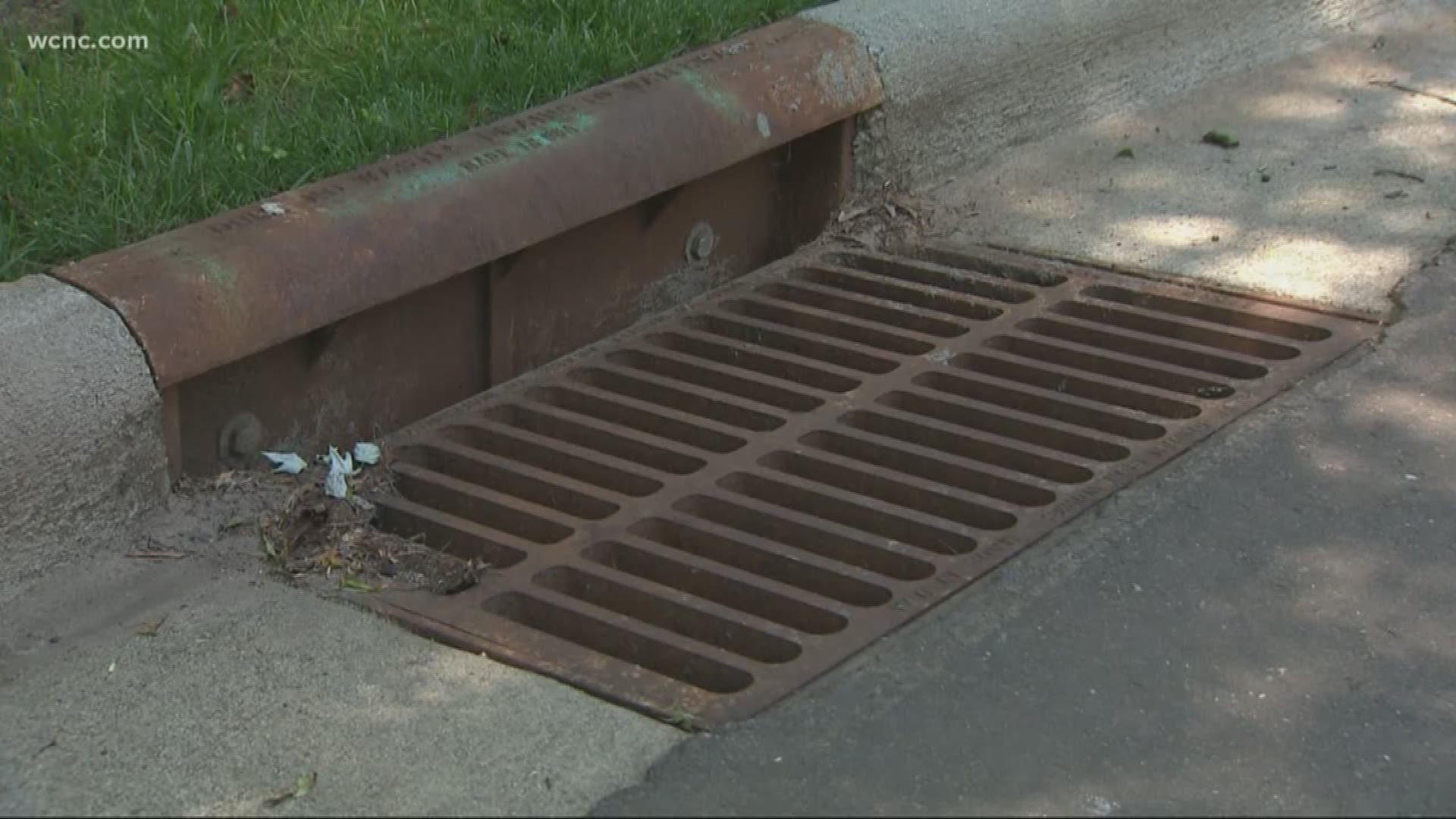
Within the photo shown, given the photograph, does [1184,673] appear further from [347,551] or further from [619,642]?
[347,551]

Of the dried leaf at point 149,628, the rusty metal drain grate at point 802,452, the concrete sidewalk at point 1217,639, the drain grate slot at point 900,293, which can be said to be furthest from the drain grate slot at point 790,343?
the dried leaf at point 149,628

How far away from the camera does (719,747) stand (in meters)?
2.85

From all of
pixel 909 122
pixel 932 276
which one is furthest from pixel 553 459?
pixel 909 122

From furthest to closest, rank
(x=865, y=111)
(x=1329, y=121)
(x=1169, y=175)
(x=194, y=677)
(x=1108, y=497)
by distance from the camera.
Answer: (x=1329, y=121)
(x=1169, y=175)
(x=865, y=111)
(x=1108, y=497)
(x=194, y=677)

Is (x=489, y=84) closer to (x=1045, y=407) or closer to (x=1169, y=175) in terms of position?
(x=1045, y=407)

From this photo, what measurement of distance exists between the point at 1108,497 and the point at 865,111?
153 cm

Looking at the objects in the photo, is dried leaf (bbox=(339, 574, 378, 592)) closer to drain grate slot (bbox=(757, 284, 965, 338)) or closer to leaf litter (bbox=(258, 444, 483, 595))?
leaf litter (bbox=(258, 444, 483, 595))

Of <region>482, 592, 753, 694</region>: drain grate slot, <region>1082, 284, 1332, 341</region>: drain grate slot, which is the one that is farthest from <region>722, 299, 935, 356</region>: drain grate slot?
<region>482, 592, 753, 694</region>: drain grate slot

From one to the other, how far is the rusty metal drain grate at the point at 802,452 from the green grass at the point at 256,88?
0.58 meters

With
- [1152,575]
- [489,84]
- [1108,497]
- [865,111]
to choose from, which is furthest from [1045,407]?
[489,84]

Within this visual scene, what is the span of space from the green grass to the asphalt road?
1.58m

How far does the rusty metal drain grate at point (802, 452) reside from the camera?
324cm

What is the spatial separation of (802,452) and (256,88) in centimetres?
148

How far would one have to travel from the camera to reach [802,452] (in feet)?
12.6
